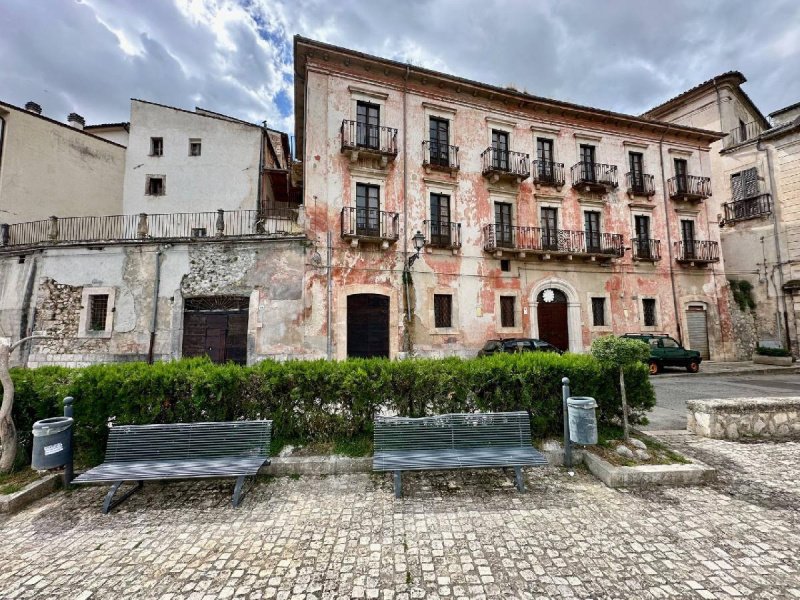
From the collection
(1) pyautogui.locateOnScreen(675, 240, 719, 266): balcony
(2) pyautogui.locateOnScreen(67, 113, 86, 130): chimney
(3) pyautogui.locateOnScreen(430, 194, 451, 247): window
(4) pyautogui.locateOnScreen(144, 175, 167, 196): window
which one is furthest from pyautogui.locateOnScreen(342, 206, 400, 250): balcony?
(2) pyautogui.locateOnScreen(67, 113, 86, 130): chimney

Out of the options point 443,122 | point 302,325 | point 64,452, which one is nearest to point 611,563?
point 64,452

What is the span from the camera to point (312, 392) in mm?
5137

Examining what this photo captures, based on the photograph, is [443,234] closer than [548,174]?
Yes

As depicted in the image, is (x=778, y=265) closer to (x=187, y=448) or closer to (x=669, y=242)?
(x=669, y=242)

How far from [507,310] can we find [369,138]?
31.3 ft

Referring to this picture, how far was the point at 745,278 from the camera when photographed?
67.3 ft

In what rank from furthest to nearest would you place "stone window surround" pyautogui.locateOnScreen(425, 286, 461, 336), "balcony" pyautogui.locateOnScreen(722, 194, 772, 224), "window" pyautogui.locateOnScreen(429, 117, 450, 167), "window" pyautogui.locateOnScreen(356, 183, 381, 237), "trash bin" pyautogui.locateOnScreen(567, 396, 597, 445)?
1. "balcony" pyautogui.locateOnScreen(722, 194, 772, 224)
2. "window" pyautogui.locateOnScreen(429, 117, 450, 167)
3. "stone window surround" pyautogui.locateOnScreen(425, 286, 461, 336)
4. "window" pyautogui.locateOnScreen(356, 183, 381, 237)
5. "trash bin" pyautogui.locateOnScreen(567, 396, 597, 445)

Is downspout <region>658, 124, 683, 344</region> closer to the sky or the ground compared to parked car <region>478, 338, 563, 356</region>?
closer to the sky

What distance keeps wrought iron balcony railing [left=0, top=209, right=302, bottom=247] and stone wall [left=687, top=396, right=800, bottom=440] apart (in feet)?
41.8

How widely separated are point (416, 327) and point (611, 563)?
11.7 metres

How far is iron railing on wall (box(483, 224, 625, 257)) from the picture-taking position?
1597 centimetres

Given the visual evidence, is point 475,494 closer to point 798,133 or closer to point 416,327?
point 416,327

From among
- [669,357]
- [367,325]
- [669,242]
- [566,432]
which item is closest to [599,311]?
[669,357]

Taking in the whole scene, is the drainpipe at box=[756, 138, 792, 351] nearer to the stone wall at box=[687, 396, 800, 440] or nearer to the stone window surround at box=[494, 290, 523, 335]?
the stone window surround at box=[494, 290, 523, 335]
